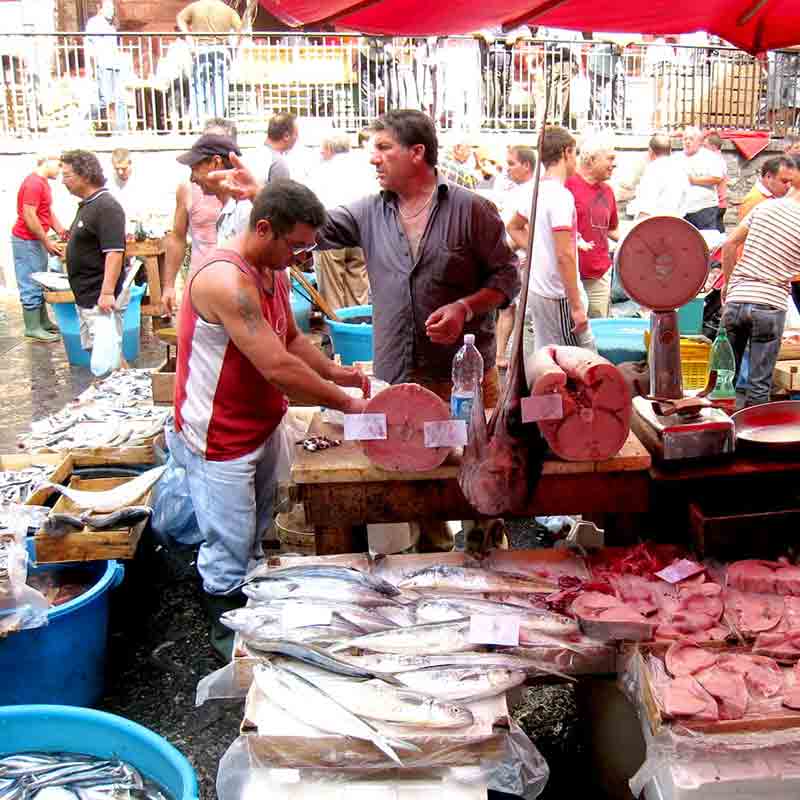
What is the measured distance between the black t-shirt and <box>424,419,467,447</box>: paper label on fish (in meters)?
5.26

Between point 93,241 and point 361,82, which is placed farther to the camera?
point 361,82

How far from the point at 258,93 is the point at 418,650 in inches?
668

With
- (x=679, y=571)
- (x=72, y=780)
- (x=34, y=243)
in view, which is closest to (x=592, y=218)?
(x=679, y=571)

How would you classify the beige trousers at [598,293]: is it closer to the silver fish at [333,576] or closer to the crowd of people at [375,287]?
the crowd of people at [375,287]

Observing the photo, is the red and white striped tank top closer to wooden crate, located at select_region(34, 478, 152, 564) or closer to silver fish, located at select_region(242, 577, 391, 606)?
wooden crate, located at select_region(34, 478, 152, 564)

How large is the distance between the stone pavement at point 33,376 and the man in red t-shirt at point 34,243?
0.98 ft

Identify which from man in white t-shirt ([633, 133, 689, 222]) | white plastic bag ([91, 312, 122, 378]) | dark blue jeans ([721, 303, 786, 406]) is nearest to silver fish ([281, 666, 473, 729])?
dark blue jeans ([721, 303, 786, 406])

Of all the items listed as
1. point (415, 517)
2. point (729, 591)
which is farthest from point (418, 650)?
point (729, 591)

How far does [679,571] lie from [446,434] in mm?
926

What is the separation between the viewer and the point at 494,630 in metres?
2.84

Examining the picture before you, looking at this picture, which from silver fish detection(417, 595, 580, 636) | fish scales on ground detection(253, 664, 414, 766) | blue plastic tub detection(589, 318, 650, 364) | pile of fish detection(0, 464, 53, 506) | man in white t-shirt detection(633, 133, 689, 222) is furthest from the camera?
man in white t-shirt detection(633, 133, 689, 222)

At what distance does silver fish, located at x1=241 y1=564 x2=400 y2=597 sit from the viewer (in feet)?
10.1

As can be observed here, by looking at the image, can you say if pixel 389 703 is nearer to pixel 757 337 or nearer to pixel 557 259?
pixel 557 259

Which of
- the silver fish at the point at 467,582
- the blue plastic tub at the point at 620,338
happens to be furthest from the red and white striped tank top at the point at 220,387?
the blue plastic tub at the point at 620,338
